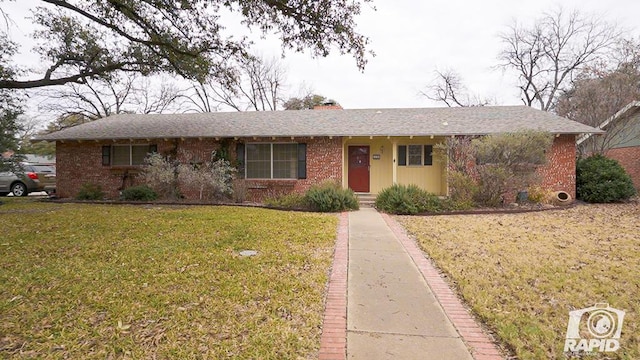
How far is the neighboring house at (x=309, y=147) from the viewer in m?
12.5

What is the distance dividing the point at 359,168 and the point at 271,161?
3.83 metres

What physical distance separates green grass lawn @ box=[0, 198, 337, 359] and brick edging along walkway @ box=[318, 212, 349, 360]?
0.31ft

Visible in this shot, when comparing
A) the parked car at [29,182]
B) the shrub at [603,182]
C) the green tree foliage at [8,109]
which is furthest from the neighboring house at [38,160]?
the shrub at [603,182]

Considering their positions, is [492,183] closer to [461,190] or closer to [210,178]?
[461,190]

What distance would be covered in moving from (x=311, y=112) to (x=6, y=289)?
43.6 feet

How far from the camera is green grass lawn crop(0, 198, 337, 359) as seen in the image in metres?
2.75

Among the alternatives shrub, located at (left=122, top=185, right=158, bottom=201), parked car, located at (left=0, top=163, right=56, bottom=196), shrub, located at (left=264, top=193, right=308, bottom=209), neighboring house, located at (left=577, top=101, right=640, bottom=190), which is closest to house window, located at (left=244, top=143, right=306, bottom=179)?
shrub, located at (left=264, top=193, right=308, bottom=209)

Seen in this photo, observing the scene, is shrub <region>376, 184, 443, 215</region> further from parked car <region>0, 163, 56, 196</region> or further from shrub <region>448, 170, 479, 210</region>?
parked car <region>0, 163, 56, 196</region>

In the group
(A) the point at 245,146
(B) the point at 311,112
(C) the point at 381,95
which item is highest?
(C) the point at 381,95

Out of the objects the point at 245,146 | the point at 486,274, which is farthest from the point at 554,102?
the point at 486,274

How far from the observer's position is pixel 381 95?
103 ft

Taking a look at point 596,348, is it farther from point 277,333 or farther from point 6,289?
point 6,289

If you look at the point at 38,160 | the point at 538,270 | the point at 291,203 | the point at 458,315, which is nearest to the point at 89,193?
the point at 291,203

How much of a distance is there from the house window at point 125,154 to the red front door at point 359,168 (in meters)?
8.76
